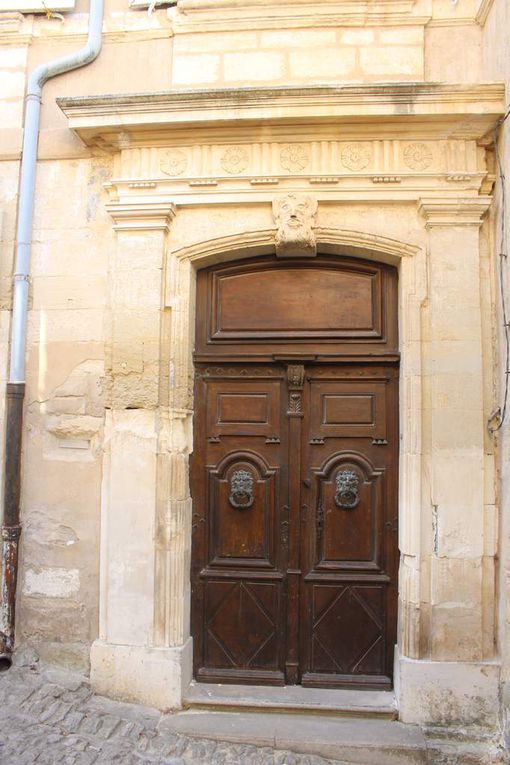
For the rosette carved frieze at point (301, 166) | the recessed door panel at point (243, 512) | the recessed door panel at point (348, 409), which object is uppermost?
the rosette carved frieze at point (301, 166)

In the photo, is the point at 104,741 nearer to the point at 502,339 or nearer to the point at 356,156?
the point at 502,339

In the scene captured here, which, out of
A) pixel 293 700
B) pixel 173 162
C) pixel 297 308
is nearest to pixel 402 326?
pixel 297 308

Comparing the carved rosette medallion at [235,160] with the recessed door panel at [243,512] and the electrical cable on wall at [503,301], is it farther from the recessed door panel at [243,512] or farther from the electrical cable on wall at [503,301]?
the recessed door panel at [243,512]

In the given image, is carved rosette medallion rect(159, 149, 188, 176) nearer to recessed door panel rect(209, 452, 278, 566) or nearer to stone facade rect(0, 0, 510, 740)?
stone facade rect(0, 0, 510, 740)

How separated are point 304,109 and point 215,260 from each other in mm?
1099

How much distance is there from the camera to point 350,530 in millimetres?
3713

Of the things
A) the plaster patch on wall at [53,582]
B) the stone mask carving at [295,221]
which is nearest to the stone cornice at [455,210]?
the stone mask carving at [295,221]

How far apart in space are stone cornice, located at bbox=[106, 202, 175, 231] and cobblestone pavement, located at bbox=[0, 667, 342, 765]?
297cm

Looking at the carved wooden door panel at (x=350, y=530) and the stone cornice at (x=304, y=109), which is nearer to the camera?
the stone cornice at (x=304, y=109)

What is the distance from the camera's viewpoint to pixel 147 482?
356 centimetres

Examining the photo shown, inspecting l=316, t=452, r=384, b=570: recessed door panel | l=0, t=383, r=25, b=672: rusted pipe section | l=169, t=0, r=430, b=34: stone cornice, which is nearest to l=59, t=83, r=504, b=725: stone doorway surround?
l=316, t=452, r=384, b=570: recessed door panel

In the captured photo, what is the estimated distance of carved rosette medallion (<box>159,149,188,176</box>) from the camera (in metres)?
3.70

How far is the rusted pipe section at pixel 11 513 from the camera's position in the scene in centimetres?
361

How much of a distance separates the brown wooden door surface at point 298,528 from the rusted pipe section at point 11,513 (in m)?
1.18
